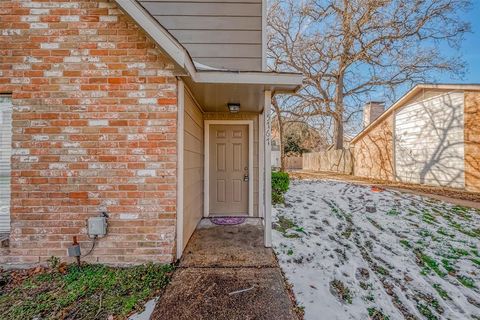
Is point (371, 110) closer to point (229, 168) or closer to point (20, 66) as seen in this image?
point (229, 168)

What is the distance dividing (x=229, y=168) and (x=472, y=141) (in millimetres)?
8744

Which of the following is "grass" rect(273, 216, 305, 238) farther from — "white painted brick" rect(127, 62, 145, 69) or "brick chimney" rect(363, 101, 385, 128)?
"brick chimney" rect(363, 101, 385, 128)

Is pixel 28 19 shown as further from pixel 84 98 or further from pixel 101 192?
pixel 101 192

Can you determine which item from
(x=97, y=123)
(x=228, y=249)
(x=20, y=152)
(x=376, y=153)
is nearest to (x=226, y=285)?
(x=228, y=249)

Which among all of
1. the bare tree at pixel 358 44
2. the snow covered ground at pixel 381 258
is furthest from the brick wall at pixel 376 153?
the snow covered ground at pixel 381 258

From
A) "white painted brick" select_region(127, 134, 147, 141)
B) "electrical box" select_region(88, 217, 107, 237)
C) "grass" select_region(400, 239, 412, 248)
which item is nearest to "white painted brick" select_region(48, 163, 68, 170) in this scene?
"electrical box" select_region(88, 217, 107, 237)

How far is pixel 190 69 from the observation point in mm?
3121

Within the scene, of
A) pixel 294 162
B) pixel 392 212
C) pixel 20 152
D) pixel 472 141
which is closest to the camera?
pixel 20 152

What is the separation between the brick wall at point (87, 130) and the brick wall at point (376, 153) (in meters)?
12.0

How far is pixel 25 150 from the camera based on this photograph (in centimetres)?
314

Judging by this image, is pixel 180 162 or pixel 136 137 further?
→ pixel 180 162

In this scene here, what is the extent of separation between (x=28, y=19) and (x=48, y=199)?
235cm

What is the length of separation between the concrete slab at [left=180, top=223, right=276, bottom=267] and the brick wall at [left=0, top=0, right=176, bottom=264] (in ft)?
1.63

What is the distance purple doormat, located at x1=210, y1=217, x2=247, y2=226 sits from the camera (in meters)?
5.05
